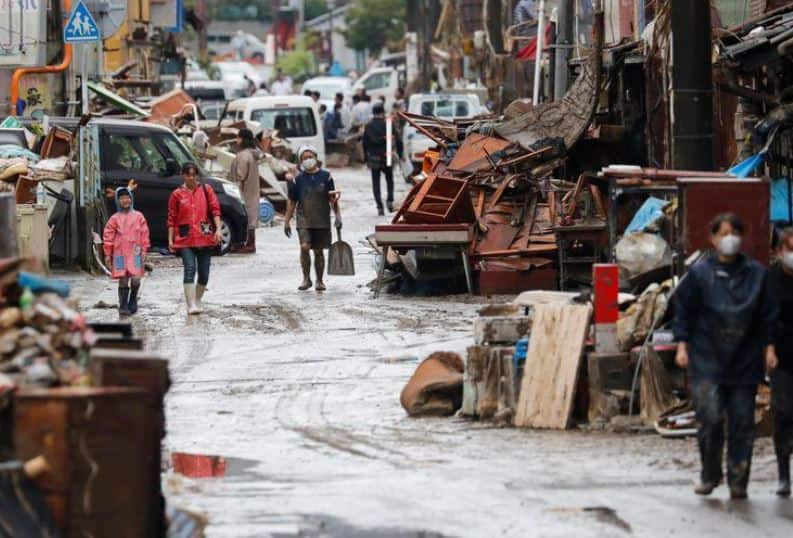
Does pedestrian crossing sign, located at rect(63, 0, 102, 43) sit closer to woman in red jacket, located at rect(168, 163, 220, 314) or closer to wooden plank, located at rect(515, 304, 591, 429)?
woman in red jacket, located at rect(168, 163, 220, 314)

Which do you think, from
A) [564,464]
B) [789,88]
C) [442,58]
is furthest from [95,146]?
[442,58]

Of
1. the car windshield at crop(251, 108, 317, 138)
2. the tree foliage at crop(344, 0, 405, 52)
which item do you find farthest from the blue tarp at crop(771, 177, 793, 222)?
the tree foliage at crop(344, 0, 405, 52)

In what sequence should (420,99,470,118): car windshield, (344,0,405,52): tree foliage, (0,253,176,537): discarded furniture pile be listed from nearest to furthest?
(0,253,176,537): discarded furniture pile, (420,99,470,118): car windshield, (344,0,405,52): tree foliage

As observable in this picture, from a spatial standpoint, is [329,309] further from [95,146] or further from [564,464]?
[564,464]

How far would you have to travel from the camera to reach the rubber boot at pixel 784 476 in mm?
10430

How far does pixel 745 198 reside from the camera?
41.4 feet

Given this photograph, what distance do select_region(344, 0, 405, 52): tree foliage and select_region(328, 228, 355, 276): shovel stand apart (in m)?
74.9

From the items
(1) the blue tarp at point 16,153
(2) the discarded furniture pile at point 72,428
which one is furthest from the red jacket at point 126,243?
(2) the discarded furniture pile at point 72,428

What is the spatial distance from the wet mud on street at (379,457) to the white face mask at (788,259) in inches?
50.7

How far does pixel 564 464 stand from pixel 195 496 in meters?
2.33

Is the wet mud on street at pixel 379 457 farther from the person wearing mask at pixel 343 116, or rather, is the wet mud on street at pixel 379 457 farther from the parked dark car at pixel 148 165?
the person wearing mask at pixel 343 116

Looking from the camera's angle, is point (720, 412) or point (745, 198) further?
point (745, 198)

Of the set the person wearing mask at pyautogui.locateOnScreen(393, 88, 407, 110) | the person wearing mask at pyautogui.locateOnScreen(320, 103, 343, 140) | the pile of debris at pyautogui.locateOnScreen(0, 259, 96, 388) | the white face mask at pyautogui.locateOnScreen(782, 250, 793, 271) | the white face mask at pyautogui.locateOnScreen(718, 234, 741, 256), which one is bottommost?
the pile of debris at pyautogui.locateOnScreen(0, 259, 96, 388)

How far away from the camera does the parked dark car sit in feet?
86.1
